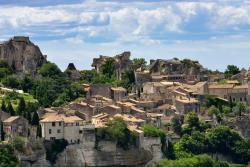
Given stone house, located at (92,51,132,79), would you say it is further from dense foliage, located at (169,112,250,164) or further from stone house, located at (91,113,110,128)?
stone house, located at (91,113,110,128)

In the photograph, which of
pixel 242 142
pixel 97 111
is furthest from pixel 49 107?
pixel 242 142

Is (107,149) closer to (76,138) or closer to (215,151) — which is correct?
(76,138)

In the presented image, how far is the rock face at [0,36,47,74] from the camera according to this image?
94500 millimetres

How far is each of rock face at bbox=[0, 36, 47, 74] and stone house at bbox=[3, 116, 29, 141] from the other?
2273 cm

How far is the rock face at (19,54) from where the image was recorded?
9450 cm

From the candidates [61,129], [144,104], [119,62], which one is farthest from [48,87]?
[61,129]

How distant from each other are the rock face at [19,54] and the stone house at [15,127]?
74.6 ft

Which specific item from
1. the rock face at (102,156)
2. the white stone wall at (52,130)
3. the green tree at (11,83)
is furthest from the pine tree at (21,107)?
the green tree at (11,83)

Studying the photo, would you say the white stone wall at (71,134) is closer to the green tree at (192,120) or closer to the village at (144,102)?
the village at (144,102)

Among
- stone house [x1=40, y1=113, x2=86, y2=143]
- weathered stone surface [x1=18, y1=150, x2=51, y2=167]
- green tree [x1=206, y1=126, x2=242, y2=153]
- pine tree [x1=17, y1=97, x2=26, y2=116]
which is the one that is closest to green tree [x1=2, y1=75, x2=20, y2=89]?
pine tree [x1=17, y1=97, x2=26, y2=116]

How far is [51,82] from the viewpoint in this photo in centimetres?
8788

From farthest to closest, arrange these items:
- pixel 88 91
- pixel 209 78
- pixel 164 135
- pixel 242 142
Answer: pixel 209 78 < pixel 88 91 < pixel 242 142 < pixel 164 135

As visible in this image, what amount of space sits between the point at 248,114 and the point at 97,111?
13.7 meters

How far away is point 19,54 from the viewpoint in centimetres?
9494
